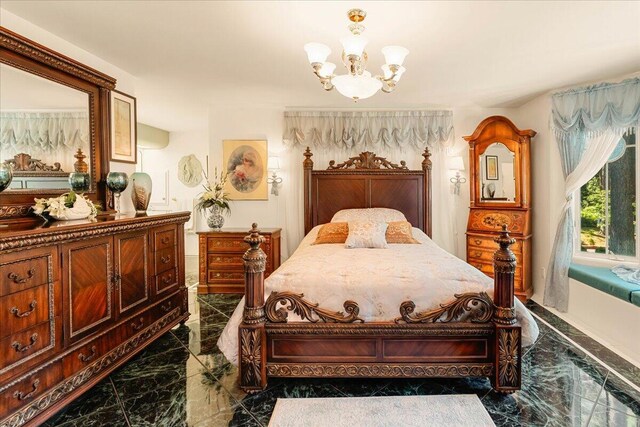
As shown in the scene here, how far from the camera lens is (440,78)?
357 centimetres

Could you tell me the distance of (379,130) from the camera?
460 centimetres

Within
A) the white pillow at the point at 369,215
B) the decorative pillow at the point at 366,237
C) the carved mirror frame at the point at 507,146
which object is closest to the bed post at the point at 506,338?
the decorative pillow at the point at 366,237

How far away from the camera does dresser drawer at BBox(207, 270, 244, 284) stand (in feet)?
14.0

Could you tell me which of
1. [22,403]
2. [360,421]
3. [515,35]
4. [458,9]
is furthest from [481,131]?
[22,403]

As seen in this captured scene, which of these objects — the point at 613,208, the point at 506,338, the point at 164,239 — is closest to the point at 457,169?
the point at 613,208

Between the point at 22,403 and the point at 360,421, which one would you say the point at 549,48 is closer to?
the point at 360,421

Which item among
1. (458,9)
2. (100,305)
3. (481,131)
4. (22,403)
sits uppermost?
(458,9)

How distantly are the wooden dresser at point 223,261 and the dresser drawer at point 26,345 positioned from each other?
7.74ft

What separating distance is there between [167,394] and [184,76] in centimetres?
299

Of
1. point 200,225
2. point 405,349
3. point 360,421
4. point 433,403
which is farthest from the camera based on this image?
point 200,225

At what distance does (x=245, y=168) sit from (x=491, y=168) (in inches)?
130

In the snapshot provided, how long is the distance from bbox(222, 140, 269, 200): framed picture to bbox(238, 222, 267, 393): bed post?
263 cm

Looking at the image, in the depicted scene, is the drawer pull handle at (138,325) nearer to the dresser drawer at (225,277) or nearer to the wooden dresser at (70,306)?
the wooden dresser at (70,306)

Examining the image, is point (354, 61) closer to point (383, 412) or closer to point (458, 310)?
point (458, 310)
